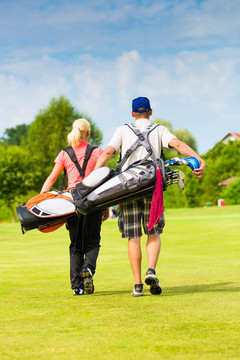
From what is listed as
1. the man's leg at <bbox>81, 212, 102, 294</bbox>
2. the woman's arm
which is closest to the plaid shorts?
the man's leg at <bbox>81, 212, 102, 294</bbox>

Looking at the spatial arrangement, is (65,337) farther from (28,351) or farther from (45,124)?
(45,124)

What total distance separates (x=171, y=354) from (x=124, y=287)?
3.85 meters

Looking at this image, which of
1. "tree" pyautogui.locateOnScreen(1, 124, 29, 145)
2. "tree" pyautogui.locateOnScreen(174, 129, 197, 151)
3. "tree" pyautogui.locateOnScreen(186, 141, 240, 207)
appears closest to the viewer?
"tree" pyautogui.locateOnScreen(186, 141, 240, 207)

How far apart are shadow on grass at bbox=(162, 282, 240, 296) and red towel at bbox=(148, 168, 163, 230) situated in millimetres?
824

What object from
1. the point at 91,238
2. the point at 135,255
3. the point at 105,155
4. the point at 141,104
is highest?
the point at 141,104

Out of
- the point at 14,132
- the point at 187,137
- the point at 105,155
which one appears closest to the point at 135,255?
the point at 105,155

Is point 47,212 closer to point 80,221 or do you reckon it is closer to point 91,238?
point 80,221

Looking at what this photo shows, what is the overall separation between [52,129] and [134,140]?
216ft

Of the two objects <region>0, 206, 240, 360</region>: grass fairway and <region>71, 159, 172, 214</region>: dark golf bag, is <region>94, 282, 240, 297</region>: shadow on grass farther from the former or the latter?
<region>71, 159, 172, 214</region>: dark golf bag

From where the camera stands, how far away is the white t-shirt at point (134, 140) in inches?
241

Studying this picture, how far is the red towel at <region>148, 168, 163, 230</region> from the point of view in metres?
5.80

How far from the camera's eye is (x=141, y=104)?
21.0ft

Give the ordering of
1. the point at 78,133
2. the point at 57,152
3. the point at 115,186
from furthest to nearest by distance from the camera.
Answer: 1. the point at 57,152
2. the point at 78,133
3. the point at 115,186

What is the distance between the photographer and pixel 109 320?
173 inches
